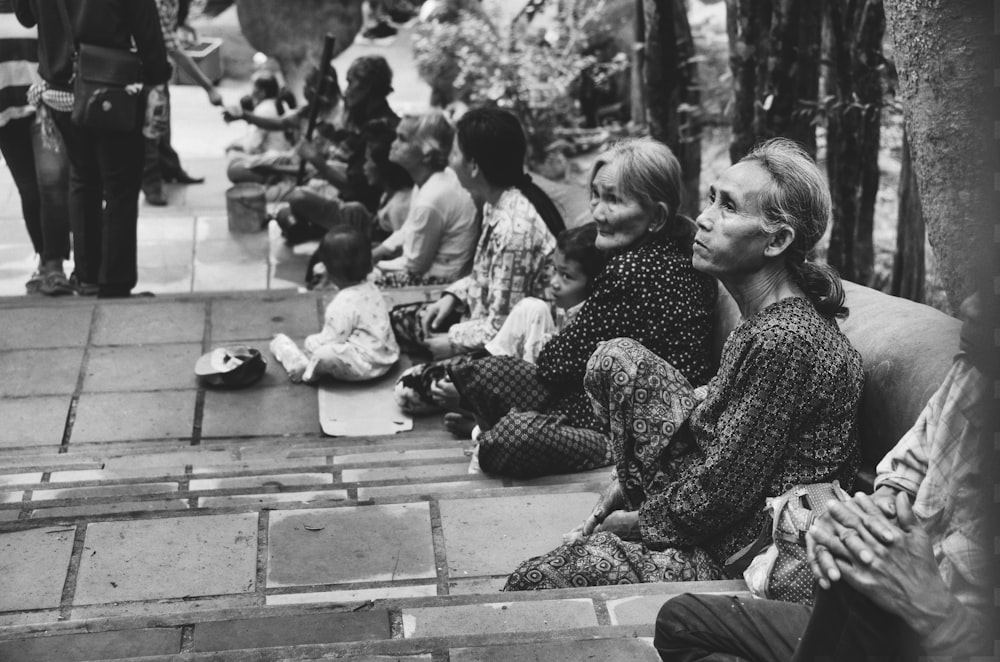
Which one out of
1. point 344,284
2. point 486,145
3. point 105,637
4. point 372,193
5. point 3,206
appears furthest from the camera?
point 3,206

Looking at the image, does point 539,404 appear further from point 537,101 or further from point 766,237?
point 537,101

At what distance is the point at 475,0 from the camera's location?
38.9ft

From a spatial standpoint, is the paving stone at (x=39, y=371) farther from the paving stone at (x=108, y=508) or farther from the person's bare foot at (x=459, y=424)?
the person's bare foot at (x=459, y=424)

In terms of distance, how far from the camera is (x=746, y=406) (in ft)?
9.58

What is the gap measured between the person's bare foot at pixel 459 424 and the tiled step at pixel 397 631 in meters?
1.96

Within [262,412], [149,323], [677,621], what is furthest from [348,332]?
[677,621]

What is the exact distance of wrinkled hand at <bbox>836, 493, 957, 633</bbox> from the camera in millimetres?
1999

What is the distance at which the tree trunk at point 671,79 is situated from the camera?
264 inches

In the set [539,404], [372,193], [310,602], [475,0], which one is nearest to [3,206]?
[372,193]

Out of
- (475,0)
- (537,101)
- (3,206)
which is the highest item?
(475,0)

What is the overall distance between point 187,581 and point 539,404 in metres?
1.49

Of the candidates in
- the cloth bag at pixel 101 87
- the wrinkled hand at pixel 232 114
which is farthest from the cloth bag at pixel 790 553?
the wrinkled hand at pixel 232 114

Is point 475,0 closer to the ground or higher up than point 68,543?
higher up

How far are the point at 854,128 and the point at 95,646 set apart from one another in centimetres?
441
